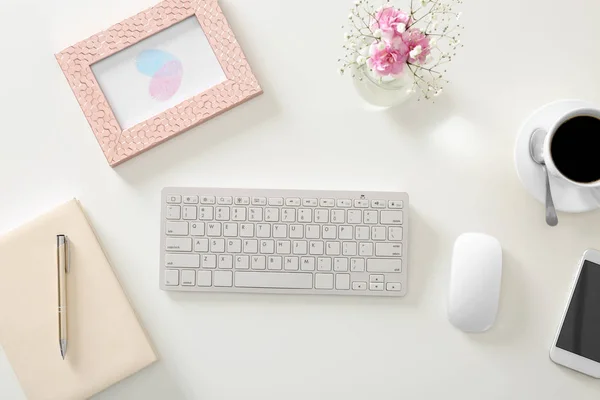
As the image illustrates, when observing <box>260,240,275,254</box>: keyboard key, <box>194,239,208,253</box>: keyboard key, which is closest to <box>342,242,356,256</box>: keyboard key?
<box>260,240,275,254</box>: keyboard key

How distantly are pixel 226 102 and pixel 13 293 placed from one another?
43cm

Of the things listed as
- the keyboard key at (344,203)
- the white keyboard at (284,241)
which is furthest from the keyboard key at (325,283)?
the keyboard key at (344,203)

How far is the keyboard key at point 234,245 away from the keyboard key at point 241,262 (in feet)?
0.04

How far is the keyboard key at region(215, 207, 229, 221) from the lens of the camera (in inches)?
31.8

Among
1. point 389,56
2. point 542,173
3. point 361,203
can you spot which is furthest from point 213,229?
point 542,173

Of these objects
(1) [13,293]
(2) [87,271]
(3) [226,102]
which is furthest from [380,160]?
(1) [13,293]

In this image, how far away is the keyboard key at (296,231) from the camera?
81 centimetres

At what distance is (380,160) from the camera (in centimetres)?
82

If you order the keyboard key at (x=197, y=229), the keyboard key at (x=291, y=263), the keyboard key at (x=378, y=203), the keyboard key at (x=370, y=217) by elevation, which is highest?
the keyboard key at (x=197, y=229)

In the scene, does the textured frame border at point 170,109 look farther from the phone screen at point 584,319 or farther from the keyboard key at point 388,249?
the phone screen at point 584,319

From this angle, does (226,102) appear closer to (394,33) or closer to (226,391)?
(394,33)

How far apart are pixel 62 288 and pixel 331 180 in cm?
44

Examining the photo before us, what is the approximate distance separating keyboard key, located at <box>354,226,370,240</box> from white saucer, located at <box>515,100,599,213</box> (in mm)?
245

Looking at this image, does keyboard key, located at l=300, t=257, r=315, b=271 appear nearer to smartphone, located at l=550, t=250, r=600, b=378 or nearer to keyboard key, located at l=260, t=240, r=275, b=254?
keyboard key, located at l=260, t=240, r=275, b=254
